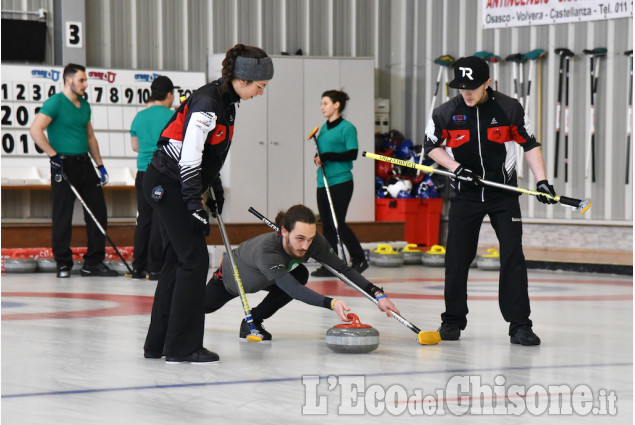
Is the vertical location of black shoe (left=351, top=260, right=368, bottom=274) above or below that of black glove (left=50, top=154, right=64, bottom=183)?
below

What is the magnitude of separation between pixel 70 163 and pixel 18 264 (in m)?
1.21

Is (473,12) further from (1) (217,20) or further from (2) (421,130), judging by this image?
(1) (217,20)

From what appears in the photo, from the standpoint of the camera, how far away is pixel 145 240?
318 inches

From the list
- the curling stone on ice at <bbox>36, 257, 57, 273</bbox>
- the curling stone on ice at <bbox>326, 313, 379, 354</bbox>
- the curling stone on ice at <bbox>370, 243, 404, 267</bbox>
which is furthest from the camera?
the curling stone on ice at <bbox>370, 243, 404, 267</bbox>

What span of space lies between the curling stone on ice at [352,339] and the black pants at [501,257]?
696 mm

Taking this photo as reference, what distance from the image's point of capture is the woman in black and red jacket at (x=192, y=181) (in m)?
3.98

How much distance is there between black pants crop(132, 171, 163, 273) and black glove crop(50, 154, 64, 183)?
60cm

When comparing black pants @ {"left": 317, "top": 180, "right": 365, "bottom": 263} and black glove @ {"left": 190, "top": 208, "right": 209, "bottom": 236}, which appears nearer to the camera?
black glove @ {"left": 190, "top": 208, "right": 209, "bottom": 236}

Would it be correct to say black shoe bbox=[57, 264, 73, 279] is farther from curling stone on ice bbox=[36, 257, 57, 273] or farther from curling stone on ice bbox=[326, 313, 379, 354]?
curling stone on ice bbox=[326, 313, 379, 354]


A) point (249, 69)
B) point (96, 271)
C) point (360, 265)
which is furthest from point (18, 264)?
point (249, 69)

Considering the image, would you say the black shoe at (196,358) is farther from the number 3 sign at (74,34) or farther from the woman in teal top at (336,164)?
the number 3 sign at (74,34)

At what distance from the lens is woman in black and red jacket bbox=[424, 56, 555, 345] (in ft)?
16.1

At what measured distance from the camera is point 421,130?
39.7ft

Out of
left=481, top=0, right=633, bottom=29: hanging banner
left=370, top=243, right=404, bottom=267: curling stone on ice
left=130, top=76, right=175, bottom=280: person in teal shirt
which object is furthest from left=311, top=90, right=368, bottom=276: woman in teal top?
left=481, top=0, right=633, bottom=29: hanging banner
